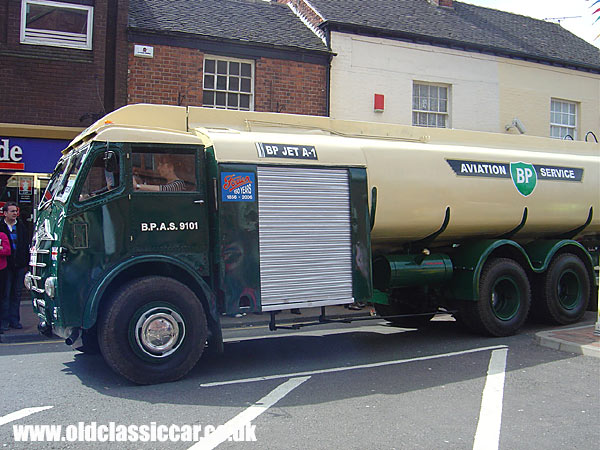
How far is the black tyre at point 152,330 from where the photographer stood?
5.67 meters

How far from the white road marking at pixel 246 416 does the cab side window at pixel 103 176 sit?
2727 mm

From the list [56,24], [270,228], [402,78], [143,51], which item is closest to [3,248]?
[270,228]

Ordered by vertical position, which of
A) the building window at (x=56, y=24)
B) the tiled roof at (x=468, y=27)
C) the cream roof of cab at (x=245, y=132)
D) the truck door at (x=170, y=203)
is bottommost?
the truck door at (x=170, y=203)

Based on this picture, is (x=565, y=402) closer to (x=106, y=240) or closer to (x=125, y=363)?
(x=125, y=363)

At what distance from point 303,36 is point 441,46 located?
3913mm

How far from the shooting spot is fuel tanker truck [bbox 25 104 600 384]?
19.1 ft

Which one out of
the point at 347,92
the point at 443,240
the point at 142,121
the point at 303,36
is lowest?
the point at 443,240

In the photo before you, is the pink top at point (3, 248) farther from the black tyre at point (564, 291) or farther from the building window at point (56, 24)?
the black tyre at point (564, 291)

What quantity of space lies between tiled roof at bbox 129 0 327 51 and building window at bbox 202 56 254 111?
598 mm

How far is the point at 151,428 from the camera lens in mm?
4504

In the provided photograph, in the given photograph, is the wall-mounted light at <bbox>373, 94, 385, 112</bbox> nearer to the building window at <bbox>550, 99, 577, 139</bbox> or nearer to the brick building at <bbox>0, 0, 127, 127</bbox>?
the building window at <bbox>550, 99, 577, 139</bbox>

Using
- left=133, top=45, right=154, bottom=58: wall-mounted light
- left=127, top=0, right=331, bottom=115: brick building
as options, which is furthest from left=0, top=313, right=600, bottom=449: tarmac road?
left=133, top=45, right=154, bottom=58: wall-mounted light

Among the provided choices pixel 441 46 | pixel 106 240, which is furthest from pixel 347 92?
pixel 106 240

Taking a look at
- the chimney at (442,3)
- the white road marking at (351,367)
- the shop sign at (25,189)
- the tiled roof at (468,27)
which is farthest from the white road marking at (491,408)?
the chimney at (442,3)
